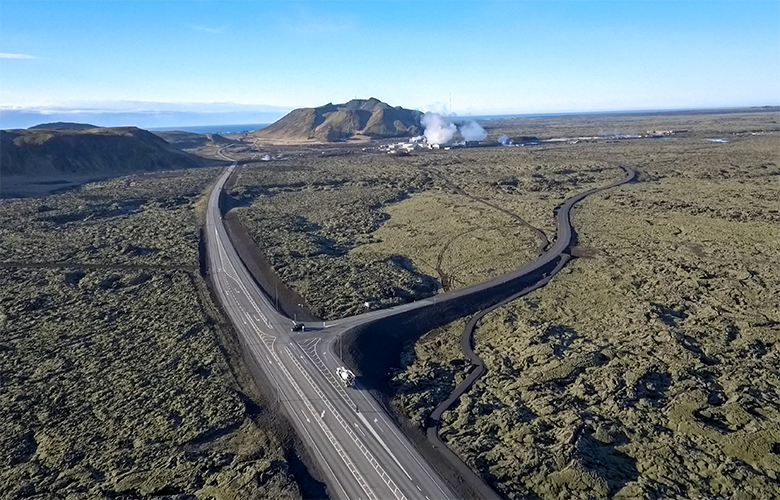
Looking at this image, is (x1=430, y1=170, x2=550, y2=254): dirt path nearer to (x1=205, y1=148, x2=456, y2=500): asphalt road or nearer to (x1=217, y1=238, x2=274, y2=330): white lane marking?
(x1=217, y1=238, x2=274, y2=330): white lane marking

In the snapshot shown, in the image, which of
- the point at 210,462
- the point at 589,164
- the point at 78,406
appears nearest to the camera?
the point at 210,462

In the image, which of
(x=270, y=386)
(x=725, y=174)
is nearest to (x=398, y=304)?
(x=270, y=386)

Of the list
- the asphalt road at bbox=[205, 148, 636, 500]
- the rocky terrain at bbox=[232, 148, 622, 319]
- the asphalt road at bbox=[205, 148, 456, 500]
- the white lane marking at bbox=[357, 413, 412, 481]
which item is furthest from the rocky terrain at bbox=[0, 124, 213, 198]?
the white lane marking at bbox=[357, 413, 412, 481]

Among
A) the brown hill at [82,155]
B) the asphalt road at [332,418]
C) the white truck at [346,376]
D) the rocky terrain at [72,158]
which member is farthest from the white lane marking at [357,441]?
the brown hill at [82,155]

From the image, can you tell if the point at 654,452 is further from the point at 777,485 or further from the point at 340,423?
the point at 340,423

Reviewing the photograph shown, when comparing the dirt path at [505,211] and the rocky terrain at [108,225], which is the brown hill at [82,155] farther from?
the dirt path at [505,211]

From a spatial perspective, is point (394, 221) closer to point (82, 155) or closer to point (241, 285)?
point (241, 285)
